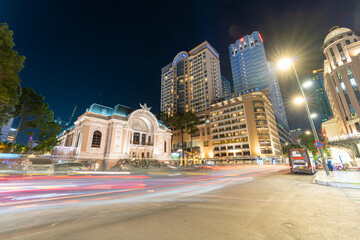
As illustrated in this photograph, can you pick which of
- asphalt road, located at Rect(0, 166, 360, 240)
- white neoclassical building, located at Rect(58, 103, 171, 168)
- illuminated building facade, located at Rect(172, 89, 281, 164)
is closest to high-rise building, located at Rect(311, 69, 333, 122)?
illuminated building facade, located at Rect(172, 89, 281, 164)

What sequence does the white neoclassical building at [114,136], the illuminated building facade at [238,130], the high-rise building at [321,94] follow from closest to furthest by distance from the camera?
the white neoclassical building at [114,136] < the illuminated building facade at [238,130] < the high-rise building at [321,94]

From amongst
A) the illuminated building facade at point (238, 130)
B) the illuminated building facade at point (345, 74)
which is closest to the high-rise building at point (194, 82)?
the illuminated building facade at point (238, 130)

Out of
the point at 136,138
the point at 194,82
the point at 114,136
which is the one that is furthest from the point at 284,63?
the point at 194,82

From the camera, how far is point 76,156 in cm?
3145

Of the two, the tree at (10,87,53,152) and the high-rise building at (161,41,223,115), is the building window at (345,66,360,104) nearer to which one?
the high-rise building at (161,41,223,115)

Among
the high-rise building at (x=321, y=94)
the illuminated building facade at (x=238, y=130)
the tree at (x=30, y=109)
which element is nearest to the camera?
the tree at (x=30, y=109)

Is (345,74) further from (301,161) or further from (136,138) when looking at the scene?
(136,138)

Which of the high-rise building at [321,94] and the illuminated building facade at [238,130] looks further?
the high-rise building at [321,94]

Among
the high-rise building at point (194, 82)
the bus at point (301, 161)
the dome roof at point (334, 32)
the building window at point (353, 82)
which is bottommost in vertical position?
the bus at point (301, 161)

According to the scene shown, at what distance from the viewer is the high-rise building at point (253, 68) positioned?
118m

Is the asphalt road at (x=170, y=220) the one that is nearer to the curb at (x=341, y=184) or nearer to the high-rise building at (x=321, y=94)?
the curb at (x=341, y=184)

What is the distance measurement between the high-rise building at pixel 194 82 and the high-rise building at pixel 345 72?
60.1 metres

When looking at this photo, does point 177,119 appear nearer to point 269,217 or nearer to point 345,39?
point 269,217

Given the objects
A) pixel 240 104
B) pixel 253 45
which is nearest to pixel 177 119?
pixel 240 104
